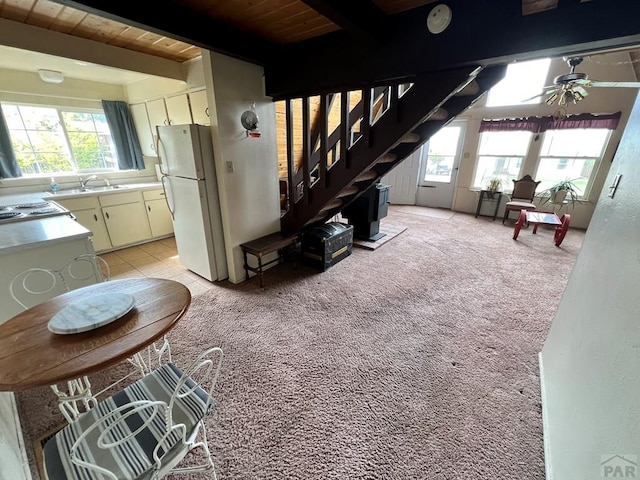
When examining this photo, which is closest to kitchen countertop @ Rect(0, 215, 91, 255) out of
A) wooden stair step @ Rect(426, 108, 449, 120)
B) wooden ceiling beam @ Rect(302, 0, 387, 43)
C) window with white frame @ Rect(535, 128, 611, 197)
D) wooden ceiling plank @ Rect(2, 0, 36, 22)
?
wooden ceiling plank @ Rect(2, 0, 36, 22)

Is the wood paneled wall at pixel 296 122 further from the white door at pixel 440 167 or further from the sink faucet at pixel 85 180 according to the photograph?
the white door at pixel 440 167

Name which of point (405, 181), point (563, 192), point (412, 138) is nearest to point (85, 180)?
point (412, 138)

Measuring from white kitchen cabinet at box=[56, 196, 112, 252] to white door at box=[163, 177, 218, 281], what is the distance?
1.24 meters

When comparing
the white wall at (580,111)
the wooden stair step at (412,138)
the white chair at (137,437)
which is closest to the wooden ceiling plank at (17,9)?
the white chair at (137,437)

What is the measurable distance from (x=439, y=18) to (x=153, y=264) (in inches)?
150

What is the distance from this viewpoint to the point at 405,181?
6.53 m

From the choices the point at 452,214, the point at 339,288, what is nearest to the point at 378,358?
the point at 339,288

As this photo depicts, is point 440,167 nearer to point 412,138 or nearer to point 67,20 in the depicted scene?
point 412,138

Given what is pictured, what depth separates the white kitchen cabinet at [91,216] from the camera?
10.8ft

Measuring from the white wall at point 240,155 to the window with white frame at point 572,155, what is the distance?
5.29 m

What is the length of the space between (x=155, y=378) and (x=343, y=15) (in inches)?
87.1

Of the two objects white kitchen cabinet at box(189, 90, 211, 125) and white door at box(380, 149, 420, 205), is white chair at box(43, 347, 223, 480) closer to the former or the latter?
white kitchen cabinet at box(189, 90, 211, 125)

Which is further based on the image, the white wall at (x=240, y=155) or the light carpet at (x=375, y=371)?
the white wall at (x=240, y=155)

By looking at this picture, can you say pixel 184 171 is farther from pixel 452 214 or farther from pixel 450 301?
pixel 452 214
